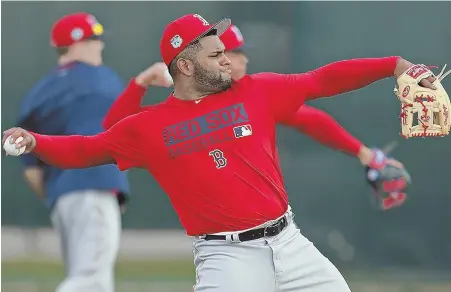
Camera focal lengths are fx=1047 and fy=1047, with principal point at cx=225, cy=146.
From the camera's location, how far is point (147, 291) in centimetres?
683

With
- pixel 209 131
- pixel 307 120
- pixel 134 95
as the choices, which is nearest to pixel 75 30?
pixel 134 95

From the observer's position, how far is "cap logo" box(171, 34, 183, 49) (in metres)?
4.03

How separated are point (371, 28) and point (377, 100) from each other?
0.48m

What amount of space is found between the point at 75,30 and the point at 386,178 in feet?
6.42

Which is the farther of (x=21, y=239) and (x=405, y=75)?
(x=21, y=239)

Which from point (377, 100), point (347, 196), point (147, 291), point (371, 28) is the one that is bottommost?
point (147, 291)

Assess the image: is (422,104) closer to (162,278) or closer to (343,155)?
(343,155)

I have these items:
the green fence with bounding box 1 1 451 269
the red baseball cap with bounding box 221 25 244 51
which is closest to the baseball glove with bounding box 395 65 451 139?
the red baseball cap with bounding box 221 25 244 51

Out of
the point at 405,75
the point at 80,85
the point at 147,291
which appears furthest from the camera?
the point at 147,291

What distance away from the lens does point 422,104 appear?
3.82m

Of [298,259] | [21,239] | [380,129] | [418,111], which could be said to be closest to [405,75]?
[418,111]

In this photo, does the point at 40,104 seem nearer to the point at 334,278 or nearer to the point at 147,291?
the point at 147,291

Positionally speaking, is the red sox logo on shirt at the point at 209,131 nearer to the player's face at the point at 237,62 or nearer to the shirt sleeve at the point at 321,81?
the shirt sleeve at the point at 321,81

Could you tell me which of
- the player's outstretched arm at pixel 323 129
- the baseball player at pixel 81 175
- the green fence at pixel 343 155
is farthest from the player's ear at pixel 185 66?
the green fence at pixel 343 155
